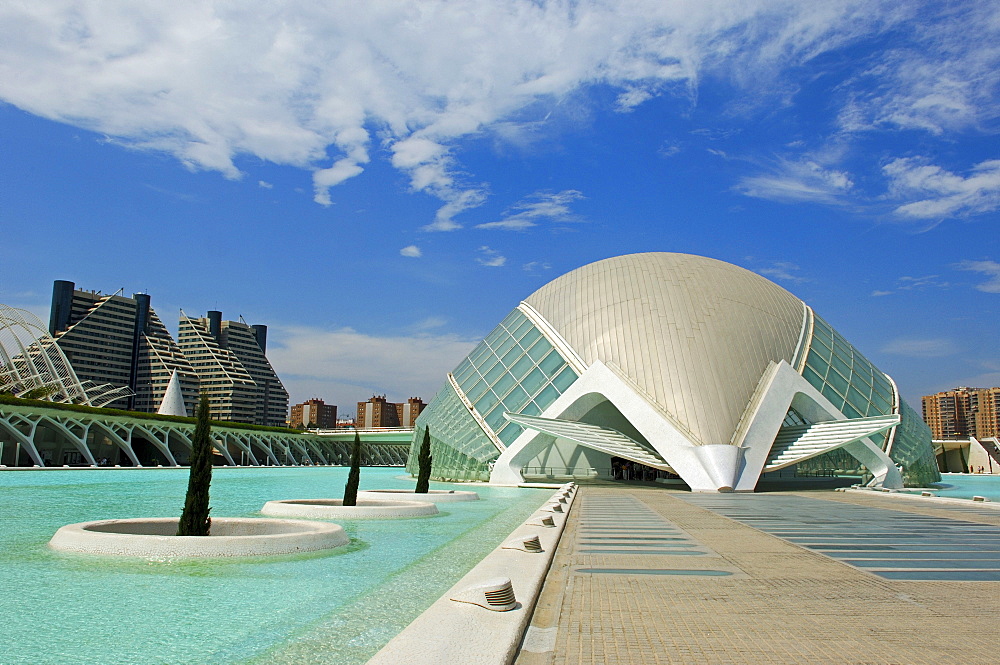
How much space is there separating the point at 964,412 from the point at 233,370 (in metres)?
150

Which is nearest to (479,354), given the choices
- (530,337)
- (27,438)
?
(530,337)

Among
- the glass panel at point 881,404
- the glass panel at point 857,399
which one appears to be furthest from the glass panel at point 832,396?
the glass panel at point 881,404

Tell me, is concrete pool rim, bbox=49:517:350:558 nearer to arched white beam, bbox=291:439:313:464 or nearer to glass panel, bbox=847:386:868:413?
glass panel, bbox=847:386:868:413

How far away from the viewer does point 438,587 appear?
23.5 ft

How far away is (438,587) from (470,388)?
26351 millimetres

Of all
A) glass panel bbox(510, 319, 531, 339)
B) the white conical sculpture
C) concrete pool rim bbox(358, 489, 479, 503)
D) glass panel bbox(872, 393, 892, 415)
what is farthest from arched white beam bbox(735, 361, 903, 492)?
the white conical sculpture

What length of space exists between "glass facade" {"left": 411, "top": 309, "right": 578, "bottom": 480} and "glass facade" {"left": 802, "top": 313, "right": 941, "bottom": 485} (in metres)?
10.2

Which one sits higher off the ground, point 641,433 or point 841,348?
point 841,348

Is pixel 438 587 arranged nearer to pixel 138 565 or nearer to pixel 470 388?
pixel 138 565

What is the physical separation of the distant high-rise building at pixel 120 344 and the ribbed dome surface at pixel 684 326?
111 meters

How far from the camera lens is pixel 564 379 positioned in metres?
29.7

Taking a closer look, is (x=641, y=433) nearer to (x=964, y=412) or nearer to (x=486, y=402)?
(x=486, y=402)

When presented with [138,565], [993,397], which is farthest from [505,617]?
[993,397]

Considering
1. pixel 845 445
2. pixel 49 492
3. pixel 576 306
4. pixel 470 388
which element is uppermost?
pixel 576 306
